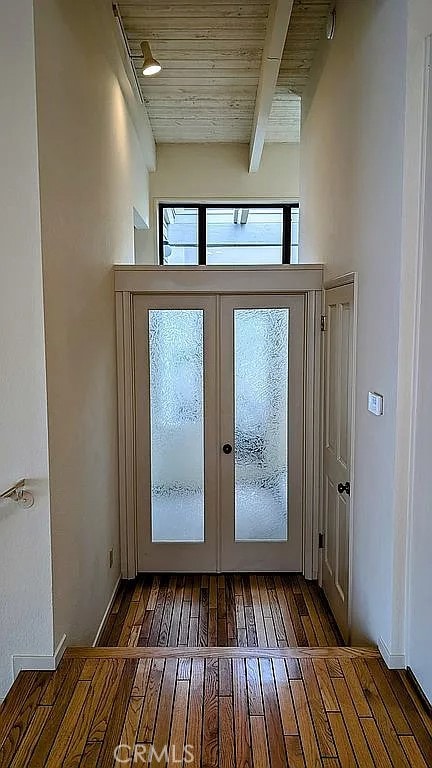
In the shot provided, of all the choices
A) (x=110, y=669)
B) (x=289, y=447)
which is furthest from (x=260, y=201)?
(x=110, y=669)

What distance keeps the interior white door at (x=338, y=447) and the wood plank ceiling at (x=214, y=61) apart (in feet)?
5.46

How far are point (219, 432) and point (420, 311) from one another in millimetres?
2186

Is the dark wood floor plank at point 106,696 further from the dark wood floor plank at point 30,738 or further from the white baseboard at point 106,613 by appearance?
the white baseboard at point 106,613

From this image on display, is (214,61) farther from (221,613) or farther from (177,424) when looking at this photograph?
(221,613)

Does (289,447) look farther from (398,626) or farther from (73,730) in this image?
(73,730)

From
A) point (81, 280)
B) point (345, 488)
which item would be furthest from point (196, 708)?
point (81, 280)

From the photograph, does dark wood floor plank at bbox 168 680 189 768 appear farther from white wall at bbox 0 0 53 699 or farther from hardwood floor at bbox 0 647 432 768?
white wall at bbox 0 0 53 699

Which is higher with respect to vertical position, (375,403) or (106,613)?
(375,403)

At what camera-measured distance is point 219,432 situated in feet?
13.8

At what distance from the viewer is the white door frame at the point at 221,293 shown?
3.96 meters

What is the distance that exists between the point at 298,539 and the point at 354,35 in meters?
3.11

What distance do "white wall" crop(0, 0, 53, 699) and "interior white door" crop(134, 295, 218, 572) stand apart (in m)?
1.82

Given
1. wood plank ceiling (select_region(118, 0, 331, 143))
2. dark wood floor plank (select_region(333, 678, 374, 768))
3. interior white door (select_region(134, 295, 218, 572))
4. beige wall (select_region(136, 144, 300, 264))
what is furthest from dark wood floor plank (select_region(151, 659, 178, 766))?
beige wall (select_region(136, 144, 300, 264))

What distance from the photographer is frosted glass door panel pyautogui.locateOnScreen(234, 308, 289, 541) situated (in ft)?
13.5
